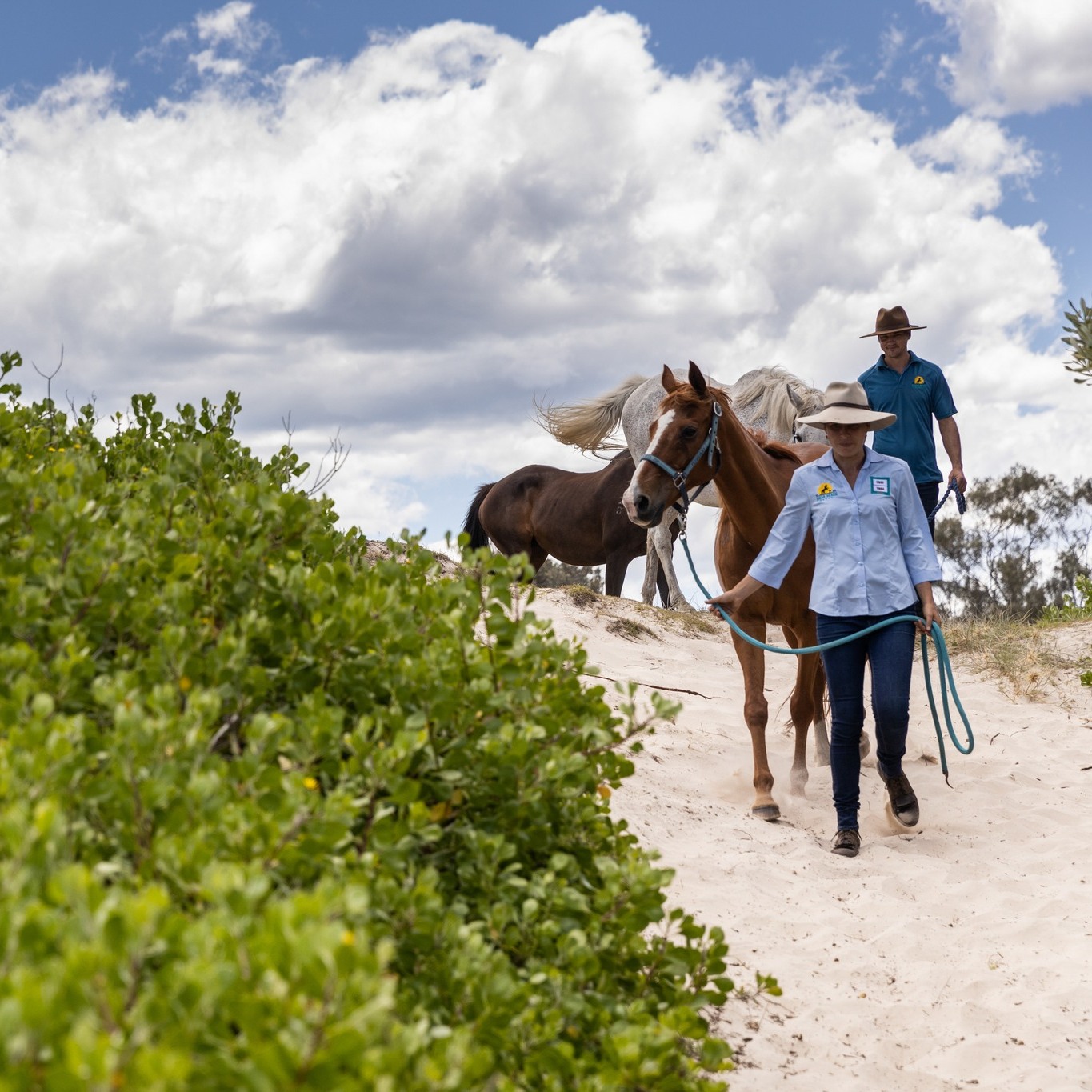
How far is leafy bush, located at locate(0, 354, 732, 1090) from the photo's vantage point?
4.58 feet

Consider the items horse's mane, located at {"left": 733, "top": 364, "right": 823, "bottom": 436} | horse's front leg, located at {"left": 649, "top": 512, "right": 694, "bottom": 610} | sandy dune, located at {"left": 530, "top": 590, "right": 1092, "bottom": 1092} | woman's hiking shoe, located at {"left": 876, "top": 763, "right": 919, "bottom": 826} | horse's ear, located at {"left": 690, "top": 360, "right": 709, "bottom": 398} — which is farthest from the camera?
horse's front leg, located at {"left": 649, "top": 512, "right": 694, "bottom": 610}

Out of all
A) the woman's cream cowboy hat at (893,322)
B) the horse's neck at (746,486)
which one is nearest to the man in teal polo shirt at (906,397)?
the woman's cream cowboy hat at (893,322)

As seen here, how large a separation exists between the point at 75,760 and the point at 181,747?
0.18 meters

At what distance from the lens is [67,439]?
4.44 metres

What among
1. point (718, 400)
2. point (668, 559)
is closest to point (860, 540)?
point (718, 400)

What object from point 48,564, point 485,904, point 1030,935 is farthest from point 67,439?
point 1030,935

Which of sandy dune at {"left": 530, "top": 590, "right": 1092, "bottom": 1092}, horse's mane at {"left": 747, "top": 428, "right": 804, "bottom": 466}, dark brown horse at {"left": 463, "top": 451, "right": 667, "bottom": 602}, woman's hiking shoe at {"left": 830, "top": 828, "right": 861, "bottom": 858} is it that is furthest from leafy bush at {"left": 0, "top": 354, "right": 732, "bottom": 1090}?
dark brown horse at {"left": 463, "top": 451, "right": 667, "bottom": 602}

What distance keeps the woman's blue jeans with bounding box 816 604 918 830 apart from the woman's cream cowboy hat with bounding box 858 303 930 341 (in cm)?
257

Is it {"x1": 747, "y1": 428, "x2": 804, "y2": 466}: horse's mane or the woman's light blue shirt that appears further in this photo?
{"x1": 747, "y1": 428, "x2": 804, "y2": 466}: horse's mane

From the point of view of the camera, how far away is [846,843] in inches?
229

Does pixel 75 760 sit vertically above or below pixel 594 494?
below

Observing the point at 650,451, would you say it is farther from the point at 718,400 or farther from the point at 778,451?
the point at 778,451

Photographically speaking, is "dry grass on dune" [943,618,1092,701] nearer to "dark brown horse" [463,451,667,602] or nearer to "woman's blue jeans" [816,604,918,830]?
"dark brown horse" [463,451,667,602]

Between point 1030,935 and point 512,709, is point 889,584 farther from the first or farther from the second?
point 512,709
